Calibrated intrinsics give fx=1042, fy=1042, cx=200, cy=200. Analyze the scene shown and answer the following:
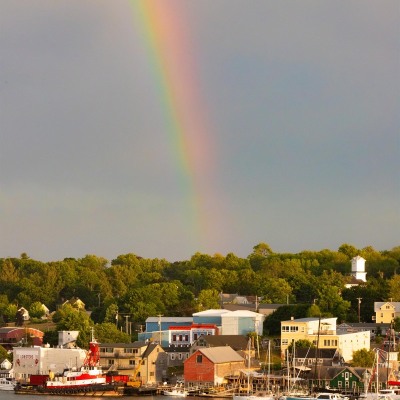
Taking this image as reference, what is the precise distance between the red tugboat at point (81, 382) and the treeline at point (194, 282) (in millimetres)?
15038

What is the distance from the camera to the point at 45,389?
55.8 meters

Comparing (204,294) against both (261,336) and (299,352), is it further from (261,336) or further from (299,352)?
(299,352)

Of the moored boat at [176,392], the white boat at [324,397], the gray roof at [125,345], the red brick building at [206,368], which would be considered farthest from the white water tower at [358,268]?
the white boat at [324,397]

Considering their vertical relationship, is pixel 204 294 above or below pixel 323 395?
above

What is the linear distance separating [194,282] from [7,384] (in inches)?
1254

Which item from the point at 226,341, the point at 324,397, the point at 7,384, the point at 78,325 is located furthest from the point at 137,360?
the point at 324,397

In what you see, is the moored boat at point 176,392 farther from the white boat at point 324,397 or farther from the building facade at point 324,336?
the building facade at point 324,336

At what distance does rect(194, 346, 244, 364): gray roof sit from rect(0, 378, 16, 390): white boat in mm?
11540

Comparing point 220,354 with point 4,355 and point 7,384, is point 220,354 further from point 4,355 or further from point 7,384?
point 4,355

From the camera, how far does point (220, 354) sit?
55.2 m

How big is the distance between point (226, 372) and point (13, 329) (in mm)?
25253

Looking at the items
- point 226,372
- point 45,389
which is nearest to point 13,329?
point 45,389

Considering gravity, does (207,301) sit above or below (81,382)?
above

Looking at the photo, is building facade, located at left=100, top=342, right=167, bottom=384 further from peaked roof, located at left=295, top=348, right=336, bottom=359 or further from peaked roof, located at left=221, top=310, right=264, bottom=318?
peaked roof, located at left=221, top=310, right=264, bottom=318
